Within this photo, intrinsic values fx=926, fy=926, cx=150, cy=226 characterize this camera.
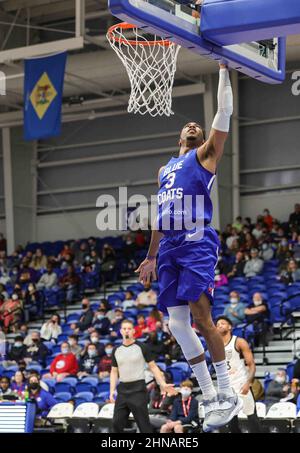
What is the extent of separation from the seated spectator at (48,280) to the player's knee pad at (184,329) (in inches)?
712

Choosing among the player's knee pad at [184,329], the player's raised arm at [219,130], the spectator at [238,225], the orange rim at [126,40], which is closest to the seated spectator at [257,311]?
the spectator at [238,225]

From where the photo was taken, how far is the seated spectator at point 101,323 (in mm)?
19766

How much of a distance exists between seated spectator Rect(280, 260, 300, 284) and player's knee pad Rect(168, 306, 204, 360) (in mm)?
12949

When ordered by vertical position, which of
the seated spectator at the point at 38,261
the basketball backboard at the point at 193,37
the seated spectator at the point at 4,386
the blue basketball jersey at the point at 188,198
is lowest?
the seated spectator at the point at 4,386

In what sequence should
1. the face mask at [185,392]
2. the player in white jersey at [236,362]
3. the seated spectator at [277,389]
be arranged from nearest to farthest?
1. the player in white jersey at [236,362]
2. the face mask at [185,392]
3. the seated spectator at [277,389]

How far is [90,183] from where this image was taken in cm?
2905

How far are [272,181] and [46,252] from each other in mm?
7075

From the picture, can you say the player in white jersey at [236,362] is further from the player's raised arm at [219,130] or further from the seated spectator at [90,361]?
the seated spectator at [90,361]

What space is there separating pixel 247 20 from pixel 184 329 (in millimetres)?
2258

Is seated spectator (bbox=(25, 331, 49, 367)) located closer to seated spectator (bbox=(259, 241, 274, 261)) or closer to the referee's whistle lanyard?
seated spectator (bbox=(259, 241, 274, 261))

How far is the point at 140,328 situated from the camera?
18562mm

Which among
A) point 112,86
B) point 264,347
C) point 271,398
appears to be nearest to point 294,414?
point 271,398

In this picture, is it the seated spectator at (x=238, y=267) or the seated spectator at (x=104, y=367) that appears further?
the seated spectator at (x=238, y=267)

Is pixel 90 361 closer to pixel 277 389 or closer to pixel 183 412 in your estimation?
pixel 183 412
